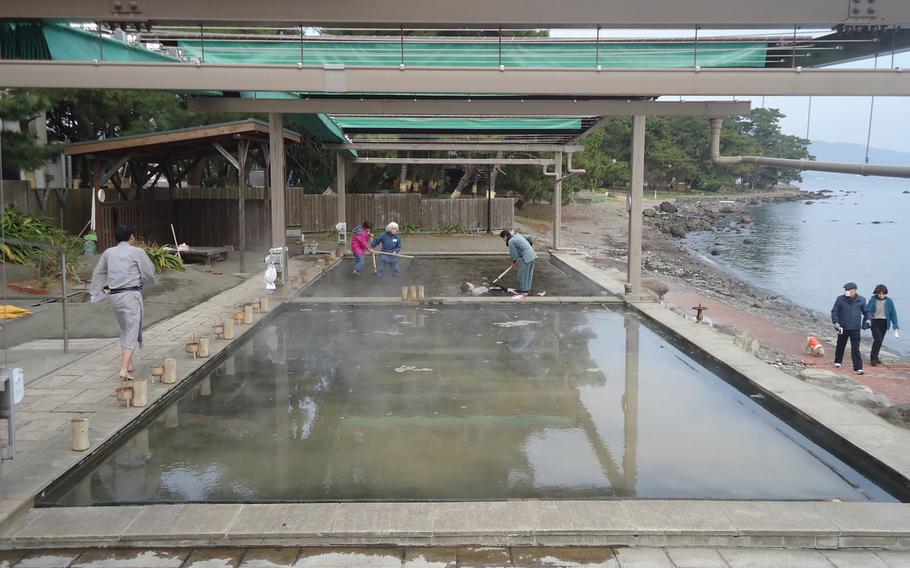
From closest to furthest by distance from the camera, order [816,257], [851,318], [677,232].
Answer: [851,318] < [816,257] < [677,232]

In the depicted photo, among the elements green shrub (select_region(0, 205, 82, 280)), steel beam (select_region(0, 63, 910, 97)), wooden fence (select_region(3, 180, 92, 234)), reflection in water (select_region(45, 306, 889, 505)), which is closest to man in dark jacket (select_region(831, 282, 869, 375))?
reflection in water (select_region(45, 306, 889, 505))

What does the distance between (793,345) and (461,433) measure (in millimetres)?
9881

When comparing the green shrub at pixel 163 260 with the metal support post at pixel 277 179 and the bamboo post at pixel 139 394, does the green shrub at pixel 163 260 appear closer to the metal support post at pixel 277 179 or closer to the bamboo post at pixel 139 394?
the metal support post at pixel 277 179

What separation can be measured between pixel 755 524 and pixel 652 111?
8.48 metres

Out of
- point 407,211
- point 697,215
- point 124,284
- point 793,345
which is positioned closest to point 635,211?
point 793,345

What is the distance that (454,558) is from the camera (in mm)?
4219

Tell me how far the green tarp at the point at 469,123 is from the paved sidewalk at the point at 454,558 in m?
13.9

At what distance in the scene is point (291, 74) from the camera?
794 centimetres

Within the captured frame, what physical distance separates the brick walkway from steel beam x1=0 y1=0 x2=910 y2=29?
5123 millimetres

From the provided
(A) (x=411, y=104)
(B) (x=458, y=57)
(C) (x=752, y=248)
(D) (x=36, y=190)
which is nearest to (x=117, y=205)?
(D) (x=36, y=190)

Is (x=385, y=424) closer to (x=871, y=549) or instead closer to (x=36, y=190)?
(x=871, y=549)

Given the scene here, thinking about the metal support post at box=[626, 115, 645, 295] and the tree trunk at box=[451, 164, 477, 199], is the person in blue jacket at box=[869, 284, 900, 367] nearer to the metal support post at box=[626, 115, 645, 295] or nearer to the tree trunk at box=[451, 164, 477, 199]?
the metal support post at box=[626, 115, 645, 295]

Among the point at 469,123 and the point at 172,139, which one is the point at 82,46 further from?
the point at 469,123

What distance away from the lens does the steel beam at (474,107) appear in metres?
11.6
